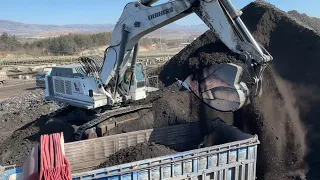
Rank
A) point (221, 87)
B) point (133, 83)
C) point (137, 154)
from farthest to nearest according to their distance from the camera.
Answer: point (133, 83)
point (221, 87)
point (137, 154)

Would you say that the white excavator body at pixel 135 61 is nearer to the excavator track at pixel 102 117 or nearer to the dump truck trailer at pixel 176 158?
the excavator track at pixel 102 117

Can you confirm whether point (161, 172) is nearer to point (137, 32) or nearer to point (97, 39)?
point (137, 32)

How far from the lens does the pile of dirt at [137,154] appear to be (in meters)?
7.36

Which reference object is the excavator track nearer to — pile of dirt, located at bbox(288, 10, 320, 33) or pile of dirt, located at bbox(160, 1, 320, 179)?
pile of dirt, located at bbox(160, 1, 320, 179)

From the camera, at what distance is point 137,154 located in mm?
7418

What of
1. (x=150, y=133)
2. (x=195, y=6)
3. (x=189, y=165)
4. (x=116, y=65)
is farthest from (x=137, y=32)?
(x=189, y=165)

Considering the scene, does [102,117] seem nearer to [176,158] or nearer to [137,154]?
[137,154]

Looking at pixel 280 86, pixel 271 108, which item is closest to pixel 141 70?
pixel 271 108

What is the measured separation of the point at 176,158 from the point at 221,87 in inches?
94.3

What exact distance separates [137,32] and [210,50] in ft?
17.9

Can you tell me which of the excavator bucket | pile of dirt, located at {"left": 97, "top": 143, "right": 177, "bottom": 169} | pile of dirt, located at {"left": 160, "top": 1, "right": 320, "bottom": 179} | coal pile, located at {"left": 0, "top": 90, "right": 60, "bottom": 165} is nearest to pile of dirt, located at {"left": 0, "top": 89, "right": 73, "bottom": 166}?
coal pile, located at {"left": 0, "top": 90, "right": 60, "bottom": 165}

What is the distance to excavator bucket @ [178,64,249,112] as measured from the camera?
7328mm

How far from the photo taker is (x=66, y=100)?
33.5ft

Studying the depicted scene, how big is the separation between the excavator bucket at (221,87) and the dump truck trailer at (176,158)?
791mm
